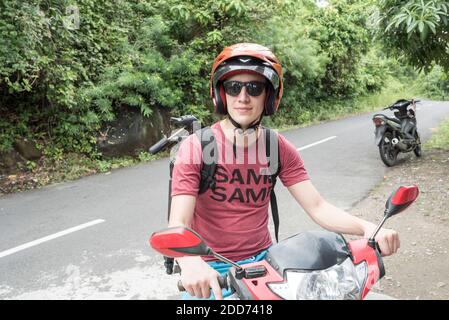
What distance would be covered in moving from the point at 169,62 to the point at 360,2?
1107cm

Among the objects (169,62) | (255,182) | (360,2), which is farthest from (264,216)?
(360,2)

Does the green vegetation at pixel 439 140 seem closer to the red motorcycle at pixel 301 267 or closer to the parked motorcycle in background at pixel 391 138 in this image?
the parked motorcycle in background at pixel 391 138

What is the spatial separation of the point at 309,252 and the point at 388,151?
298 inches

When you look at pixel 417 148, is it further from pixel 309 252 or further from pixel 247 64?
pixel 309 252

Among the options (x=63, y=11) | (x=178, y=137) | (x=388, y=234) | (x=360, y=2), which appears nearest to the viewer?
(x=388, y=234)

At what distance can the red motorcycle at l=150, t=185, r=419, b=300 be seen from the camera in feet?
4.63

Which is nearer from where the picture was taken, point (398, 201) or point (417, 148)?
point (398, 201)

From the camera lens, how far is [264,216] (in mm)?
2359

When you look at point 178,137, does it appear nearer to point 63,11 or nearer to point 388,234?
point 388,234

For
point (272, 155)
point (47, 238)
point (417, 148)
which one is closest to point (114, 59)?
point (47, 238)

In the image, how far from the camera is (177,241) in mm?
1380

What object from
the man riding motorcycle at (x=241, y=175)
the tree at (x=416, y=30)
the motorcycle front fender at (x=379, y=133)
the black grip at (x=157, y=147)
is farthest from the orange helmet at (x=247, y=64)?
the motorcycle front fender at (x=379, y=133)

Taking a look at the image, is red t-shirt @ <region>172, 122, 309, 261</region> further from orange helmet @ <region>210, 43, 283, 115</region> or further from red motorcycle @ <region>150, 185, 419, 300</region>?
red motorcycle @ <region>150, 185, 419, 300</region>

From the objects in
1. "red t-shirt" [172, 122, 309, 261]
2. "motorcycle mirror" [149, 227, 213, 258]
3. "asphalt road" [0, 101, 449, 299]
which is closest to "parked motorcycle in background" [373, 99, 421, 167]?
"asphalt road" [0, 101, 449, 299]
